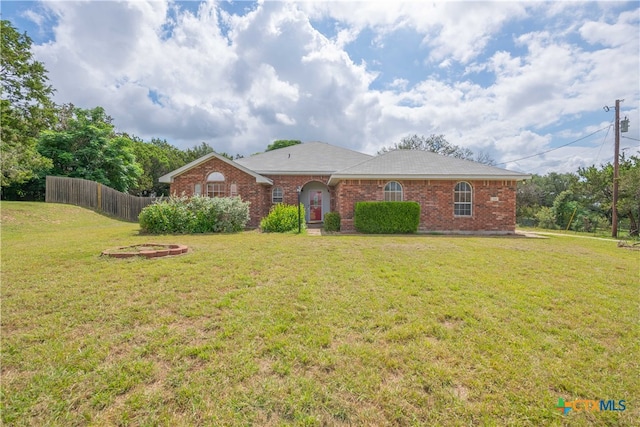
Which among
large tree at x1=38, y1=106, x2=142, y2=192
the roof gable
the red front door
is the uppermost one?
large tree at x1=38, y1=106, x2=142, y2=192

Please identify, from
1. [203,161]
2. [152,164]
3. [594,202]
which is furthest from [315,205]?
[152,164]

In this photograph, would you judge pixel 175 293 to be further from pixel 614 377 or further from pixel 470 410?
pixel 614 377

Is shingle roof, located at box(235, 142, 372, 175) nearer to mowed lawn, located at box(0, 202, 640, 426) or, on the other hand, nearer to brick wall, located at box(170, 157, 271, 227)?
brick wall, located at box(170, 157, 271, 227)

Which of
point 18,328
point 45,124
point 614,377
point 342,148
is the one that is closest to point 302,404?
point 614,377

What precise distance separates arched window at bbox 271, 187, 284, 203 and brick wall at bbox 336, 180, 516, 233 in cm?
497

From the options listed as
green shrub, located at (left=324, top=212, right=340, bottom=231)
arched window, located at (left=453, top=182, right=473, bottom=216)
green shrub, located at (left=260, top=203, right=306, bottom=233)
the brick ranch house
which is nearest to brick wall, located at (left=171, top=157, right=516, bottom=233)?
the brick ranch house

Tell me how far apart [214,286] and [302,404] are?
9.45 ft

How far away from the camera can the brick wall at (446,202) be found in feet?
44.8

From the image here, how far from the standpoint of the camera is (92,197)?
18.4 metres

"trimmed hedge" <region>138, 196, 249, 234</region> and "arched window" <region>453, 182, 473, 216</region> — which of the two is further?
"arched window" <region>453, 182, 473, 216</region>

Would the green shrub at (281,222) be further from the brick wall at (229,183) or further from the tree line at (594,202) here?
Answer: the tree line at (594,202)

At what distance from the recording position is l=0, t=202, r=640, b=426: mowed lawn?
2.17 metres

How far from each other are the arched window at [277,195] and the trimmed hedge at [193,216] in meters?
4.53

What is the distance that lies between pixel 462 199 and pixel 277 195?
10.2m
